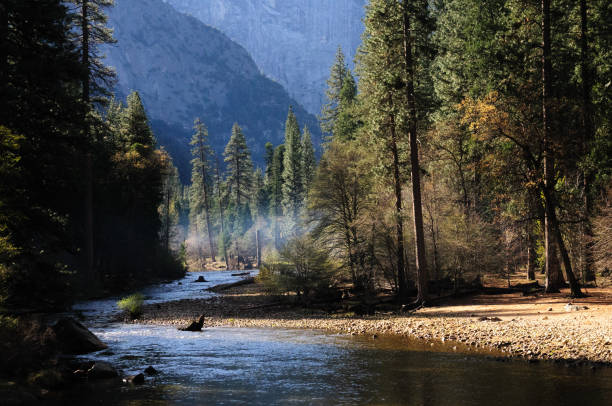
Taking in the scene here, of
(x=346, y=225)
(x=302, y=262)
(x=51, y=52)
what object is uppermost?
(x=51, y=52)

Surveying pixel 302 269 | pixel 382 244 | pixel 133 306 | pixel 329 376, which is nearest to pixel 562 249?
pixel 382 244

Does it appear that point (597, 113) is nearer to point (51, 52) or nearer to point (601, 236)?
point (601, 236)

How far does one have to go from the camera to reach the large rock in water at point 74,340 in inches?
595

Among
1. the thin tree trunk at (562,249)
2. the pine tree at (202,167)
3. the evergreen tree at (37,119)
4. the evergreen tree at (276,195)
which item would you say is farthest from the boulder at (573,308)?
the pine tree at (202,167)

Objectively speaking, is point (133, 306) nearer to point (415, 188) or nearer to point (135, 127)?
point (415, 188)

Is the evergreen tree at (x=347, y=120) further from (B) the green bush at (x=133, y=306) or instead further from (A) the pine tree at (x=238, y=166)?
(A) the pine tree at (x=238, y=166)

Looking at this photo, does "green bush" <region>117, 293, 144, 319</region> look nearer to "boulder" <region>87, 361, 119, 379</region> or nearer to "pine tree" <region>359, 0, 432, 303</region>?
"boulder" <region>87, 361, 119, 379</region>

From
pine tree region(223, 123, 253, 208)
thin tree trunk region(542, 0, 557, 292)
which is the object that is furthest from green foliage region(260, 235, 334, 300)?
pine tree region(223, 123, 253, 208)

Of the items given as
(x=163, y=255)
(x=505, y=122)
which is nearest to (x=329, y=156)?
(x=505, y=122)

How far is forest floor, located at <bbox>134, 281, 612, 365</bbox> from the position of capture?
13.4 metres

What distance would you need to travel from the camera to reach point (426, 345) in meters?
15.3

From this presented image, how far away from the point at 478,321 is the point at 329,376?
26.9 ft

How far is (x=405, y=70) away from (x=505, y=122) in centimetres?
518

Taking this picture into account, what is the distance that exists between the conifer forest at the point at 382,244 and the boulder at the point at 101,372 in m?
0.04
